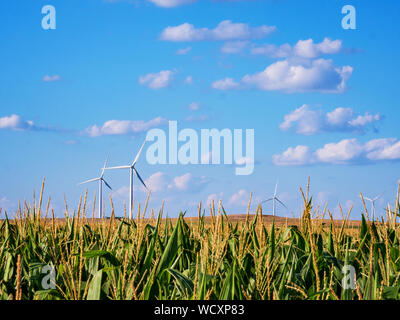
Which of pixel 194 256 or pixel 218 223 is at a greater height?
pixel 218 223

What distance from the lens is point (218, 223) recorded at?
13.7 ft

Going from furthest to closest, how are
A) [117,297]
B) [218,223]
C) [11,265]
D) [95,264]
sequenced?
1. [11,265]
2. [95,264]
3. [218,223]
4. [117,297]

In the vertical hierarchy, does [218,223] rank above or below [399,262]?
above

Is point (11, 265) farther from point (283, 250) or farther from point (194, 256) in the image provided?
point (283, 250)

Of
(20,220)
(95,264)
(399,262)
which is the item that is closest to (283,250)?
(399,262)

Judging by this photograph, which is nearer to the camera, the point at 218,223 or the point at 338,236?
the point at 218,223

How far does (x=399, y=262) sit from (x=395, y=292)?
1.25m

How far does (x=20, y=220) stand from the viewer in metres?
6.38
